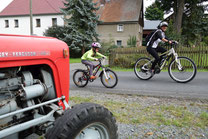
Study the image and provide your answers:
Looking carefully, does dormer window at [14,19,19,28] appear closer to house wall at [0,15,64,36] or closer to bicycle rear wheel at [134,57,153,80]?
house wall at [0,15,64,36]

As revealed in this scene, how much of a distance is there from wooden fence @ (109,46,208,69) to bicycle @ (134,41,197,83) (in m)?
5.14

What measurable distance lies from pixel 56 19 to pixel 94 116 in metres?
37.1

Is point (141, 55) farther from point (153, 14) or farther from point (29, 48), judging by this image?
point (153, 14)

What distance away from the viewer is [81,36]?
2398cm

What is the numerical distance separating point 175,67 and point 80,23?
20.0 m

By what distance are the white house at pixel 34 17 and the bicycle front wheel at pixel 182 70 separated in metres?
32.4

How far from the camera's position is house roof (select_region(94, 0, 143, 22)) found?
33.1m

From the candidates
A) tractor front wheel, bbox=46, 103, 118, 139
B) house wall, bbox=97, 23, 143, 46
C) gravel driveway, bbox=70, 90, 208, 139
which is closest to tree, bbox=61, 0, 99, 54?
house wall, bbox=97, 23, 143, 46

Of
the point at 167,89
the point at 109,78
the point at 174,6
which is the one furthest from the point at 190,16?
the point at 109,78

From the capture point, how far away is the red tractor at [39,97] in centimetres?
181

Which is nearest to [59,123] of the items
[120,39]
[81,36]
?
[81,36]

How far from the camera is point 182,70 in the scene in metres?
6.41

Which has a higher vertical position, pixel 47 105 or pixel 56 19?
pixel 56 19

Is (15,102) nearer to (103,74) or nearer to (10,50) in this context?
(10,50)
